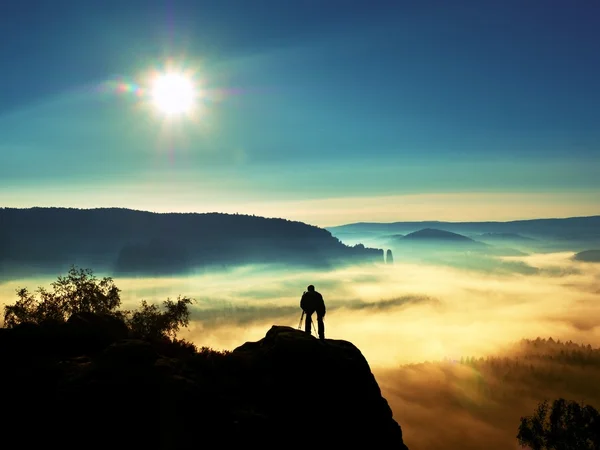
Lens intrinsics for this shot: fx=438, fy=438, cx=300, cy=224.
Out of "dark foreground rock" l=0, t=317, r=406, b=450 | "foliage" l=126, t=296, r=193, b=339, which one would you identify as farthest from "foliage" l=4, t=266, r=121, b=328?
"dark foreground rock" l=0, t=317, r=406, b=450

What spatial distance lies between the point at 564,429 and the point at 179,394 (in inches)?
1846

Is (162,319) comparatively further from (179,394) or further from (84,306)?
(179,394)

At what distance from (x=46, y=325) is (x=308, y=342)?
1561 centimetres

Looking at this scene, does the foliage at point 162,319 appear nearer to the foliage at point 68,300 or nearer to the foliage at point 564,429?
the foliage at point 68,300

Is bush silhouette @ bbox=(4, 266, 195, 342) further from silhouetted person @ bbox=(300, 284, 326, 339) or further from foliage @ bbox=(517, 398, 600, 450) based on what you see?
foliage @ bbox=(517, 398, 600, 450)

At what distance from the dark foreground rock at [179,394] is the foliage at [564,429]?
31.2 meters

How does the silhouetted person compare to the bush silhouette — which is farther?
the bush silhouette

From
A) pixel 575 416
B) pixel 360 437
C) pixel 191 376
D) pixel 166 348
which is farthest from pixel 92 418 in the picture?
pixel 575 416

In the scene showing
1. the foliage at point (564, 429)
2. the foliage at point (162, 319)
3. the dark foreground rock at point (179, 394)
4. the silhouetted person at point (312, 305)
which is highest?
the silhouetted person at point (312, 305)

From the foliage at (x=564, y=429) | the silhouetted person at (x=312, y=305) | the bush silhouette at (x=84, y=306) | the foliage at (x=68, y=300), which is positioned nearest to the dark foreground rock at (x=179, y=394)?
the silhouetted person at (x=312, y=305)

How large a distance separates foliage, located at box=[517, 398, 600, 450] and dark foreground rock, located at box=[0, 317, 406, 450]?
1227 inches

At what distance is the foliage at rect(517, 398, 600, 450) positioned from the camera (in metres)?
47.3

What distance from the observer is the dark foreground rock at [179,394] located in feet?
62.0

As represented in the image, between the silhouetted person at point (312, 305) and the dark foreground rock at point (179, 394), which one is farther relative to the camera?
the silhouetted person at point (312, 305)
